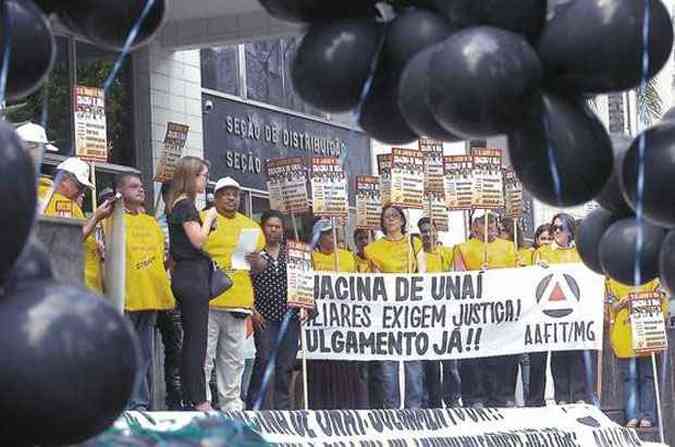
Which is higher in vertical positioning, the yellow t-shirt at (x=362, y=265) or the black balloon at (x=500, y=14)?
the black balloon at (x=500, y=14)

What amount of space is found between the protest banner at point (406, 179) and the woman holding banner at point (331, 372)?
2.63 ft

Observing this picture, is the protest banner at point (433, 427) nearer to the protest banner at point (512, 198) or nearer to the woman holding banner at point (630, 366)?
the woman holding banner at point (630, 366)

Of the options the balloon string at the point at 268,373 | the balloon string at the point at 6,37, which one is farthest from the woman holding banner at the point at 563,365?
the balloon string at the point at 6,37

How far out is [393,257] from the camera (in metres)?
12.8

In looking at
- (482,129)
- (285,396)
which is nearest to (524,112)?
(482,129)

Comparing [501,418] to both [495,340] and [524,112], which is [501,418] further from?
[524,112]

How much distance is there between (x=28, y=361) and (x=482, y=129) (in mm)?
1347

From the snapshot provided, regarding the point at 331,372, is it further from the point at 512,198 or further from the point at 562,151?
the point at 562,151

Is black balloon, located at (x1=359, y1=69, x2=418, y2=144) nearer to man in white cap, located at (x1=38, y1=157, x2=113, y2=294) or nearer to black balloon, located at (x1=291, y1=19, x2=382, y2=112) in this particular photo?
black balloon, located at (x1=291, y1=19, x2=382, y2=112)

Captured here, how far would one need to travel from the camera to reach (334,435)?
391 inches

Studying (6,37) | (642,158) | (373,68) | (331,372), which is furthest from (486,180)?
(6,37)

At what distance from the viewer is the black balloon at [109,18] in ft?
12.5

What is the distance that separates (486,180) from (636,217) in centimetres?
906

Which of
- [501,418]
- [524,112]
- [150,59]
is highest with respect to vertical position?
[150,59]
